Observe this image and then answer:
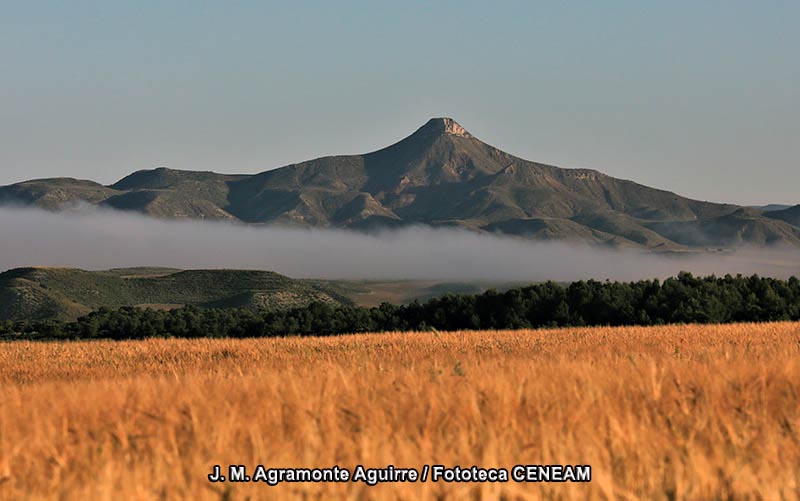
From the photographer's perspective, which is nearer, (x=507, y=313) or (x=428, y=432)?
(x=428, y=432)

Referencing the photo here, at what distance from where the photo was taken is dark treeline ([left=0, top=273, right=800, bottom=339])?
87.7m

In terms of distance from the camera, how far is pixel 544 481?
24.5 feet

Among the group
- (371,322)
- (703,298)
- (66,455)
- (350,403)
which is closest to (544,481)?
(350,403)

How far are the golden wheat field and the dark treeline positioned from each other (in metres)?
76.2

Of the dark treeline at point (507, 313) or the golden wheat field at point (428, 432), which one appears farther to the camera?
the dark treeline at point (507, 313)

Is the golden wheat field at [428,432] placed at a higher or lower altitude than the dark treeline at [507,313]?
higher

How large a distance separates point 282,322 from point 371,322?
912 cm

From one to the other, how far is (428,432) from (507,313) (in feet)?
289

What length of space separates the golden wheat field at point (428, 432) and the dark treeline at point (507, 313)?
7621 centimetres

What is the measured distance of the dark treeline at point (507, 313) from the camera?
288 ft

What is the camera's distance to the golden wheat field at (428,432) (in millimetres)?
7297

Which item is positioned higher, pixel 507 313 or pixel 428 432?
pixel 428 432

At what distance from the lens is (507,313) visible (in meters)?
96.2

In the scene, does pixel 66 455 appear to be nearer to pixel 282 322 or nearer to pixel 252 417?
pixel 252 417
